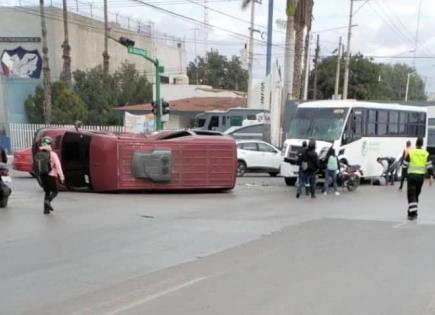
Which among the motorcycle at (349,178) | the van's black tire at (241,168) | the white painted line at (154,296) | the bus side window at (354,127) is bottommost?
the van's black tire at (241,168)

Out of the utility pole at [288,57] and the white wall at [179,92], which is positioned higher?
the utility pole at [288,57]

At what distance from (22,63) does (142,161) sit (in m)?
41.4

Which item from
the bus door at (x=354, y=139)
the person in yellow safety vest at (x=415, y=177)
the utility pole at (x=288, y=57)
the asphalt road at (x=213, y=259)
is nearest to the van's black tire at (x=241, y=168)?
the bus door at (x=354, y=139)

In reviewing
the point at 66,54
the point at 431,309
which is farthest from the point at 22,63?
the point at 431,309

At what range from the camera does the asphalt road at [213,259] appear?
664cm

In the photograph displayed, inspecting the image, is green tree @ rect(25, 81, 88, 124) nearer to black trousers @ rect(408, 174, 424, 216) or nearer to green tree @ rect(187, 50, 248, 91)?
black trousers @ rect(408, 174, 424, 216)

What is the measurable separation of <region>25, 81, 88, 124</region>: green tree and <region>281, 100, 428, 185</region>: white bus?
28047 millimetres

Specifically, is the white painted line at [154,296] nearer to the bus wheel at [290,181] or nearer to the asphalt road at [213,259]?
the asphalt road at [213,259]

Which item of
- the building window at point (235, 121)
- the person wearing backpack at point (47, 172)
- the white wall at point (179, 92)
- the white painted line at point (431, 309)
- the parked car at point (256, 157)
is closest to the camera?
the white painted line at point (431, 309)

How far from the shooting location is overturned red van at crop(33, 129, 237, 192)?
1898 cm

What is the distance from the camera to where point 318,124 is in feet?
78.2

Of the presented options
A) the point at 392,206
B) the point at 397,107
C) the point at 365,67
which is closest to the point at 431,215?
the point at 392,206

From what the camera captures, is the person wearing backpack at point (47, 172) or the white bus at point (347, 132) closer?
the person wearing backpack at point (47, 172)

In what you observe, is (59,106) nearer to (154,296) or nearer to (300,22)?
(300,22)
